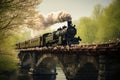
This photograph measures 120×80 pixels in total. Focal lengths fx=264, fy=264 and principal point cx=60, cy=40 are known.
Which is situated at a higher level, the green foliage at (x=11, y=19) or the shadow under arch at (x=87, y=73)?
the green foliage at (x=11, y=19)

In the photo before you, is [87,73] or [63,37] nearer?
[87,73]

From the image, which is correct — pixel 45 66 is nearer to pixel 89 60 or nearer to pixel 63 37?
pixel 63 37

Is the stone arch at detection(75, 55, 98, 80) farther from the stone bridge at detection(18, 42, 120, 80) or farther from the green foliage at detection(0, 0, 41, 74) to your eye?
the green foliage at detection(0, 0, 41, 74)

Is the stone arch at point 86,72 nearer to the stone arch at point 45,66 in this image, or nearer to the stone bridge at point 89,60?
the stone bridge at point 89,60

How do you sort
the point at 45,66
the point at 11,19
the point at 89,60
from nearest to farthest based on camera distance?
1. the point at 89,60
2. the point at 11,19
3. the point at 45,66

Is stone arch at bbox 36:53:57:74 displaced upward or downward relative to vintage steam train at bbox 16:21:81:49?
downward

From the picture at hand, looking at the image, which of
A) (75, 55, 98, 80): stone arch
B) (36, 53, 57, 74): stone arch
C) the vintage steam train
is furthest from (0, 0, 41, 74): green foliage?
(36, 53, 57, 74): stone arch

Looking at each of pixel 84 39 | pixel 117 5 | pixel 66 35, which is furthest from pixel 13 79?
pixel 84 39

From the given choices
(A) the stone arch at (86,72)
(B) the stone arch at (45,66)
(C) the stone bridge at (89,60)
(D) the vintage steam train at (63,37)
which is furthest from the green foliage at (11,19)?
(B) the stone arch at (45,66)

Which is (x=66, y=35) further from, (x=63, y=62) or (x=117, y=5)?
(x=117, y=5)

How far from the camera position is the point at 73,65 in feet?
75.8

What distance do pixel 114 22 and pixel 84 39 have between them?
1508 cm

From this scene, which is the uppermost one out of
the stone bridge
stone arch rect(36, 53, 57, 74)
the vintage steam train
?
the vintage steam train

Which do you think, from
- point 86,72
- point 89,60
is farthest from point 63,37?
point 89,60
